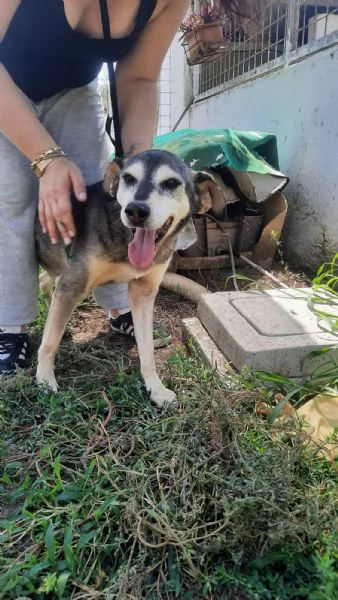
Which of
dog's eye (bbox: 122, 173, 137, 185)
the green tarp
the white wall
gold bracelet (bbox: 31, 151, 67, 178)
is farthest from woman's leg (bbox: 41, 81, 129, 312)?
the white wall

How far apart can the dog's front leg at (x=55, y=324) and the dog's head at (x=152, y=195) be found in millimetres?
348

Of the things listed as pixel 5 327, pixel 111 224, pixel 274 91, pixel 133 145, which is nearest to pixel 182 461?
pixel 111 224

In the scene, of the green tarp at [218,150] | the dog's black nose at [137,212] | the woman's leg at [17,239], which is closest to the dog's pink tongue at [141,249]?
the dog's black nose at [137,212]

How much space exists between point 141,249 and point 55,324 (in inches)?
20.8

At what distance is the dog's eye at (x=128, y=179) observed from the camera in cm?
177

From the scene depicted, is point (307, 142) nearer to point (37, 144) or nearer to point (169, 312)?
point (169, 312)

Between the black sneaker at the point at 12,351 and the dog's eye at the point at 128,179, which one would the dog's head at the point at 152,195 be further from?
the black sneaker at the point at 12,351

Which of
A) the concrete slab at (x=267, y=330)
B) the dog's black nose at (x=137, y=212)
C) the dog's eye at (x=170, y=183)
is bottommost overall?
the concrete slab at (x=267, y=330)

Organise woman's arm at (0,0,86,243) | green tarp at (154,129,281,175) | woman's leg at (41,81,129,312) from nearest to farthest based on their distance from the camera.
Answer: woman's arm at (0,0,86,243) < woman's leg at (41,81,129,312) < green tarp at (154,129,281,175)

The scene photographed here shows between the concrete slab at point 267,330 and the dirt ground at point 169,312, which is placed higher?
the concrete slab at point 267,330

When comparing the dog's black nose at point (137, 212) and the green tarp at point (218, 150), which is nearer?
the dog's black nose at point (137, 212)

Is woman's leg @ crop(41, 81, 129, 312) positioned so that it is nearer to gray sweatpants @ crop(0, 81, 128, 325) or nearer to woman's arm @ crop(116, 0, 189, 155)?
gray sweatpants @ crop(0, 81, 128, 325)

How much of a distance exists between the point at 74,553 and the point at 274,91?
4279mm

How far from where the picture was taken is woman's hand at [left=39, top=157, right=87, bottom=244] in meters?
1.77
